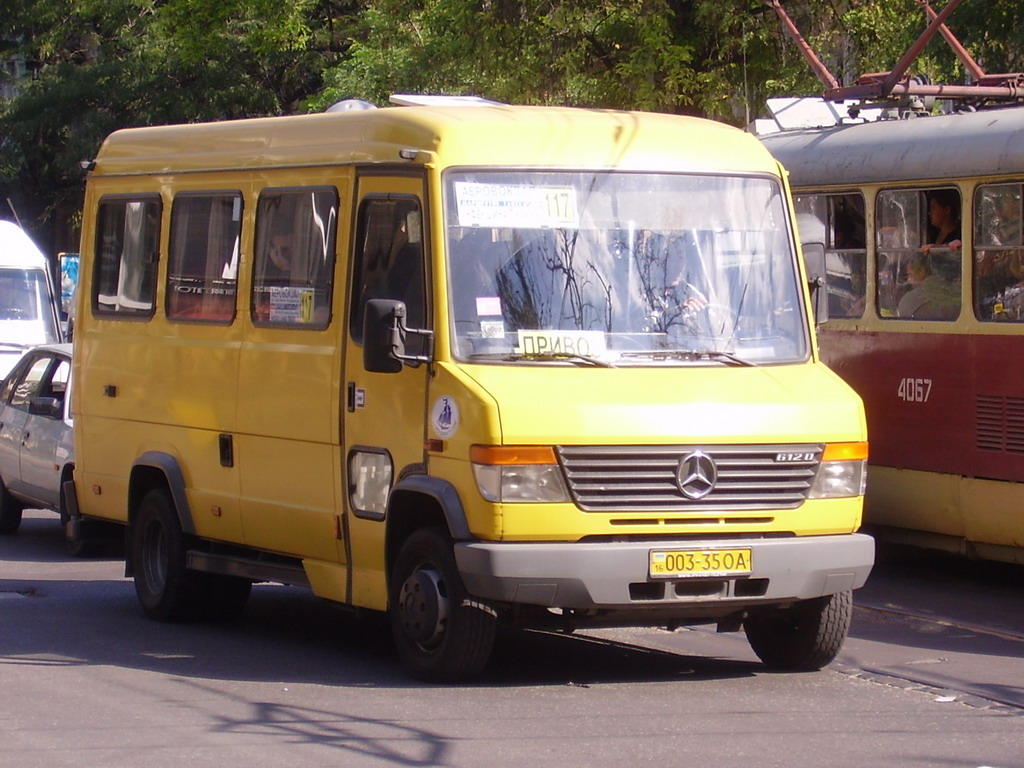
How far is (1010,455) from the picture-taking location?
1066 centimetres

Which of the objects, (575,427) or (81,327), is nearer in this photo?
(575,427)

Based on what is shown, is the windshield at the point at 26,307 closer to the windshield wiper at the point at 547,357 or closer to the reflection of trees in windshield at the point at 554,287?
the reflection of trees in windshield at the point at 554,287

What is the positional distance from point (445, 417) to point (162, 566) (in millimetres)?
3321

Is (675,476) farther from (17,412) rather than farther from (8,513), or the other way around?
(8,513)

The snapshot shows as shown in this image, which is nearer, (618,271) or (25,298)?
(618,271)

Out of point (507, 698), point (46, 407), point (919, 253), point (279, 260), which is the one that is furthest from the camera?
point (46, 407)

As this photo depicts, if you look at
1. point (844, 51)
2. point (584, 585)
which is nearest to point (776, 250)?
point (584, 585)

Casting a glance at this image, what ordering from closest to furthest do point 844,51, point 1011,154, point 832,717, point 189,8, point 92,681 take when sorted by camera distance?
1. point 832,717
2. point 92,681
3. point 1011,154
4. point 844,51
5. point 189,8

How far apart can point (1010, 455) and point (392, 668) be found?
4082mm

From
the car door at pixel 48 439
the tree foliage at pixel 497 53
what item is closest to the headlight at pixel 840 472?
the car door at pixel 48 439

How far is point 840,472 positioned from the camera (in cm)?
808

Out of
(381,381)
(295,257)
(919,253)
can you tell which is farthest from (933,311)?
(381,381)

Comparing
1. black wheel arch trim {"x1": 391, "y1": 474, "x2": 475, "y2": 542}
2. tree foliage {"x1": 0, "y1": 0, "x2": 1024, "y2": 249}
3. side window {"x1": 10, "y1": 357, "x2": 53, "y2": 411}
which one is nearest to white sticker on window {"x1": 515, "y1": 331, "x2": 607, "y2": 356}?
black wheel arch trim {"x1": 391, "y1": 474, "x2": 475, "y2": 542}

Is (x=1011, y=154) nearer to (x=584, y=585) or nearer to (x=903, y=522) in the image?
(x=903, y=522)
